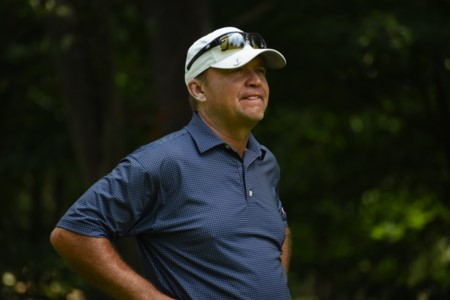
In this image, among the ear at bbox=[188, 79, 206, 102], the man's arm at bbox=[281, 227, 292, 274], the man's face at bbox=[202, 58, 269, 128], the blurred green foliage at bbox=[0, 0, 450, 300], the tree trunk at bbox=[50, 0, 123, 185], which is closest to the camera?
the man's face at bbox=[202, 58, 269, 128]

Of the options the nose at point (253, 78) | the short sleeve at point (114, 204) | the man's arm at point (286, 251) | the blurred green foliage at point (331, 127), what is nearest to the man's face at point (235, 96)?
→ the nose at point (253, 78)

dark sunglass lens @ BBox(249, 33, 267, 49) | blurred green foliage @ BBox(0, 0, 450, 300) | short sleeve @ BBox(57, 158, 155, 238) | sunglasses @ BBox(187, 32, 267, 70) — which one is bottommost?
blurred green foliage @ BBox(0, 0, 450, 300)

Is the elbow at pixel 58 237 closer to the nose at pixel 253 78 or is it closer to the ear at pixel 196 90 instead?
the ear at pixel 196 90

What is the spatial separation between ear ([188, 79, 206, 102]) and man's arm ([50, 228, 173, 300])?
683mm

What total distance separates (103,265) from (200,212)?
0.37m

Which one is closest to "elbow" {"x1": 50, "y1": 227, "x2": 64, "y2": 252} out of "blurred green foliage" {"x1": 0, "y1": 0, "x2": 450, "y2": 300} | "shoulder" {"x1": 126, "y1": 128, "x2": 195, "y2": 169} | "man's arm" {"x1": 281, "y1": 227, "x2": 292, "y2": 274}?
"shoulder" {"x1": 126, "y1": 128, "x2": 195, "y2": 169}

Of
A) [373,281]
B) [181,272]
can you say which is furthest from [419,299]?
[181,272]

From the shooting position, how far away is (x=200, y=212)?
3.75 m

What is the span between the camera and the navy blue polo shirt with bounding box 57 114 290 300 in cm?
367

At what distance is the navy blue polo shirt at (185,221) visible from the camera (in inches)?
145

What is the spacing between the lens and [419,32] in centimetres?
999

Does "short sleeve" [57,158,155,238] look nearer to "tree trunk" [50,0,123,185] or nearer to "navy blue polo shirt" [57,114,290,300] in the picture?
"navy blue polo shirt" [57,114,290,300]

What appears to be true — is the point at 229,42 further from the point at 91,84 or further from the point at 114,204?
the point at 91,84

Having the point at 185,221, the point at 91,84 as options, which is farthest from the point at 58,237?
the point at 91,84
